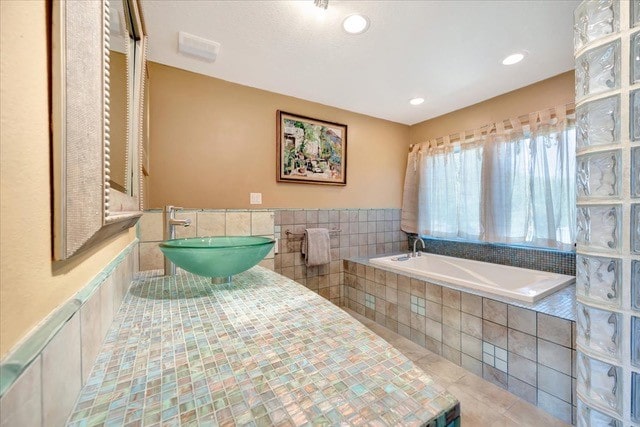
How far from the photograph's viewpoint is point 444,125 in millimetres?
2840

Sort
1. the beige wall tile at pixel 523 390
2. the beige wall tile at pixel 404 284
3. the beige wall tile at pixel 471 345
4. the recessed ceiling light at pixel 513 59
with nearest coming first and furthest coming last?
the beige wall tile at pixel 523 390 < the beige wall tile at pixel 471 345 < the recessed ceiling light at pixel 513 59 < the beige wall tile at pixel 404 284

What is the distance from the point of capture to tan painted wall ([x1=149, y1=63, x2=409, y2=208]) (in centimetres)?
188

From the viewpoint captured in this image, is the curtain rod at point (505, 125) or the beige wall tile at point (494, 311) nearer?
the beige wall tile at point (494, 311)

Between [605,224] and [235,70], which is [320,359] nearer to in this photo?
[605,224]

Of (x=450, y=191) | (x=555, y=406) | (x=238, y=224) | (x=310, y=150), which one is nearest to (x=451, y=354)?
(x=555, y=406)

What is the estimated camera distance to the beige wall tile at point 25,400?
0.73ft

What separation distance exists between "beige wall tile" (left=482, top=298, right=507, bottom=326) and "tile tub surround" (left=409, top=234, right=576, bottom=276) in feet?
3.01

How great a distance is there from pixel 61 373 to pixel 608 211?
4.87ft

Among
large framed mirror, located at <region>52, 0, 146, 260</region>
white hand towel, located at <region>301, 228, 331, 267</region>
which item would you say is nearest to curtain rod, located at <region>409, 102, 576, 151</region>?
white hand towel, located at <region>301, 228, 331, 267</region>

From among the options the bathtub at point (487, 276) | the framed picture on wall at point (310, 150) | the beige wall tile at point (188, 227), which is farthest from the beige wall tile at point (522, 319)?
the beige wall tile at point (188, 227)

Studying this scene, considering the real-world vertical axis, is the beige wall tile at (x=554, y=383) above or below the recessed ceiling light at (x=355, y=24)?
below

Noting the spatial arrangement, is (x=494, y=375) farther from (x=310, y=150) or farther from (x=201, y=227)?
(x=310, y=150)

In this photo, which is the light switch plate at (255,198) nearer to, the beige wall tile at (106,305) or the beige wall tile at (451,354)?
the beige wall tile at (106,305)

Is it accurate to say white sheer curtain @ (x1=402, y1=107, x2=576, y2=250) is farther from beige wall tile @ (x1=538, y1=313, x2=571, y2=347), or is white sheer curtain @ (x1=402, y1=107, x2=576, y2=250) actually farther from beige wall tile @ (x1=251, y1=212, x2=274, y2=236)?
beige wall tile @ (x1=251, y1=212, x2=274, y2=236)
